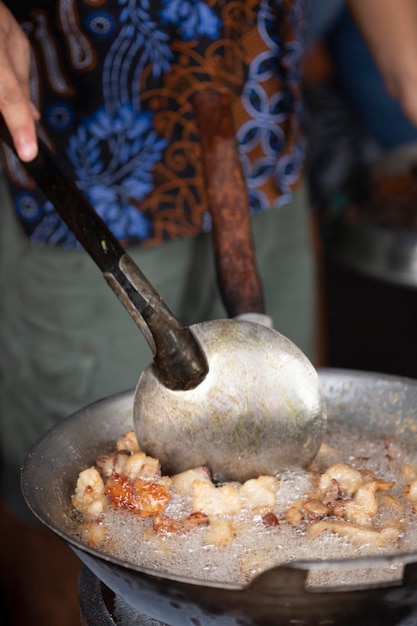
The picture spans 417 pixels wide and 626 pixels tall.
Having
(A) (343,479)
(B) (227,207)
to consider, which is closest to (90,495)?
(A) (343,479)

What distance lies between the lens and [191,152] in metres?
1.52

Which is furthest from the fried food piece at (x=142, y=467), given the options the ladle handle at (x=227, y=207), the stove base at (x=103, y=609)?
the ladle handle at (x=227, y=207)

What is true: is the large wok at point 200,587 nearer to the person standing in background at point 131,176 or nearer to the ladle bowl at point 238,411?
the ladle bowl at point 238,411

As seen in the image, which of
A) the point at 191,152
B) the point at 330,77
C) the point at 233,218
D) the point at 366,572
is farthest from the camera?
the point at 330,77

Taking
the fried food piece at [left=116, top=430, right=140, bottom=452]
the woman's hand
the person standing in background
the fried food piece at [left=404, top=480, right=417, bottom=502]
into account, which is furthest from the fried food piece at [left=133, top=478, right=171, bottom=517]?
the person standing in background

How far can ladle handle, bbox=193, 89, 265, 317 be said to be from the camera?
44.3 inches

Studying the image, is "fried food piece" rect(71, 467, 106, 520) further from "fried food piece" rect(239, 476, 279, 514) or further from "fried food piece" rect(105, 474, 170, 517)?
"fried food piece" rect(239, 476, 279, 514)

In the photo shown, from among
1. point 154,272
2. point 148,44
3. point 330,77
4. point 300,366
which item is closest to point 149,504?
point 300,366

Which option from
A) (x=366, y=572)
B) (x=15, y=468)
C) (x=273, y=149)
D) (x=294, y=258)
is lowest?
(x=15, y=468)

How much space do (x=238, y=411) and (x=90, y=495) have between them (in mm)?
186

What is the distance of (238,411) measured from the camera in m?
0.94

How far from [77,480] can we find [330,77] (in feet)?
9.83

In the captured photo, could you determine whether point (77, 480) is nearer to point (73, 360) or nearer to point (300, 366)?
point (300, 366)

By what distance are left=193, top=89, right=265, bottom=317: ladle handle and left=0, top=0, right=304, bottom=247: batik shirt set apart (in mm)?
259
